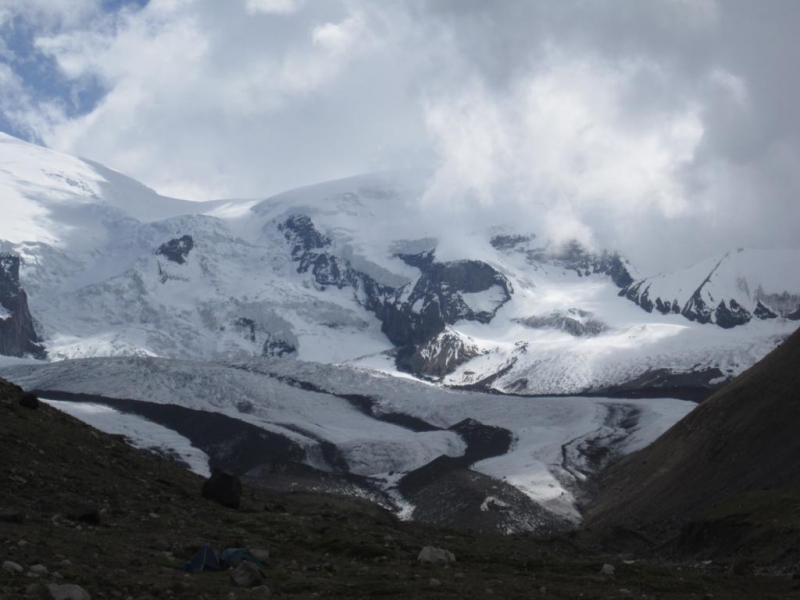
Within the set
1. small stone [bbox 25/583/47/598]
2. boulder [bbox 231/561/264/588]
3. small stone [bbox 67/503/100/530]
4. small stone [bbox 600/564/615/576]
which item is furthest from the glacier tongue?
small stone [bbox 25/583/47/598]

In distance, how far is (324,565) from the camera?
29125 mm

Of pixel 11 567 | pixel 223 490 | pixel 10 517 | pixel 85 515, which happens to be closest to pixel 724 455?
pixel 223 490

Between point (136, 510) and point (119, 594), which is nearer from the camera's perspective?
point (119, 594)

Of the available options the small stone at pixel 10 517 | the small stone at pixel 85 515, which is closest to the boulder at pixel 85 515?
the small stone at pixel 85 515

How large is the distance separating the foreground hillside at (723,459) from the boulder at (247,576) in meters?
41.3

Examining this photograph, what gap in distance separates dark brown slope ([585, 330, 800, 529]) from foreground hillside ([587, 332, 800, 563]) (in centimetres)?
9

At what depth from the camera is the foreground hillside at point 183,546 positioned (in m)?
23.5

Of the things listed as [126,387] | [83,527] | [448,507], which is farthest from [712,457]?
[126,387]

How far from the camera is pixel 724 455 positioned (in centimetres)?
9162

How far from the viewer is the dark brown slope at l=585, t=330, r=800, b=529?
83938 mm

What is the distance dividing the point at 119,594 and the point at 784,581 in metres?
22.0

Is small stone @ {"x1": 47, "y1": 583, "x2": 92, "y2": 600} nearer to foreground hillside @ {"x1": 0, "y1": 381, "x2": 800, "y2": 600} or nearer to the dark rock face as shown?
foreground hillside @ {"x1": 0, "y1": 381, "x2": 800, "y2": 600}

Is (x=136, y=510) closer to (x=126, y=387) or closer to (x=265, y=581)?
(x=265, y=581)

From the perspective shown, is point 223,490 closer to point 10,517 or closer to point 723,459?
point 10,517
